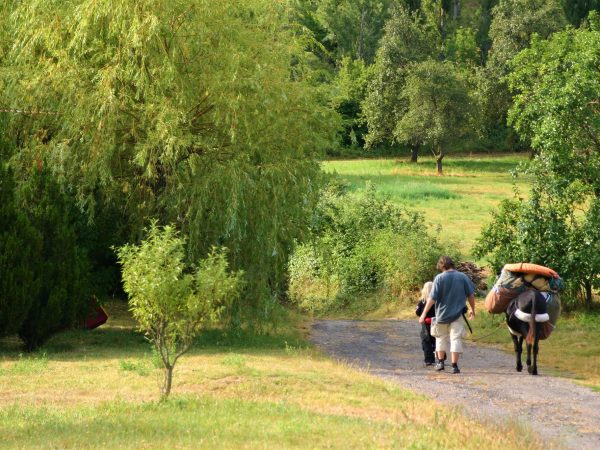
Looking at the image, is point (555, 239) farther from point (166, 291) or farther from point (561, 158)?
point (166, 291)

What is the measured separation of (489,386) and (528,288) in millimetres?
2047

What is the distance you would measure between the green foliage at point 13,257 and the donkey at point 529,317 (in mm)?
8391

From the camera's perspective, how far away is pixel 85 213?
65.2 ft

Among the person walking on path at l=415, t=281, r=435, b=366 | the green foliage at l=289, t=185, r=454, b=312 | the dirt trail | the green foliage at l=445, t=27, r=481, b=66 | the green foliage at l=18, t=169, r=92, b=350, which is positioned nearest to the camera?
the dirt trail

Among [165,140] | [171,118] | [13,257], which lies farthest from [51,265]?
[171,118]

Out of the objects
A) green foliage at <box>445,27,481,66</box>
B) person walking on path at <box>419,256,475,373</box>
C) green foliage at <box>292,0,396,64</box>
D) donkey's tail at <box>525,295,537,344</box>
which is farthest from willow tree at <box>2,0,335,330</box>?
green foliage at <box>292,0,396,64</box>

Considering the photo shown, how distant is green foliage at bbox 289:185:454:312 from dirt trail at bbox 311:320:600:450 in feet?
24.0

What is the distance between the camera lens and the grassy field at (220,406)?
31.8ft

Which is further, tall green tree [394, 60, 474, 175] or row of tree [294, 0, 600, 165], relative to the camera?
row of tree [294, 0, 600, 165]

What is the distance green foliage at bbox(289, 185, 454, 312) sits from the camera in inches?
1178

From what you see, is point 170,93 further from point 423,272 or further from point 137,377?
point 423,272

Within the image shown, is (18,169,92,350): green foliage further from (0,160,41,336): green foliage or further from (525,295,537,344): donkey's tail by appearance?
(525,295,537,344): donkey's tail

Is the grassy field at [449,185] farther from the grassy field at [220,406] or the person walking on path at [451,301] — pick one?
the grassy field at [220,406]

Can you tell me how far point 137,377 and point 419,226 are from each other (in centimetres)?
1859
